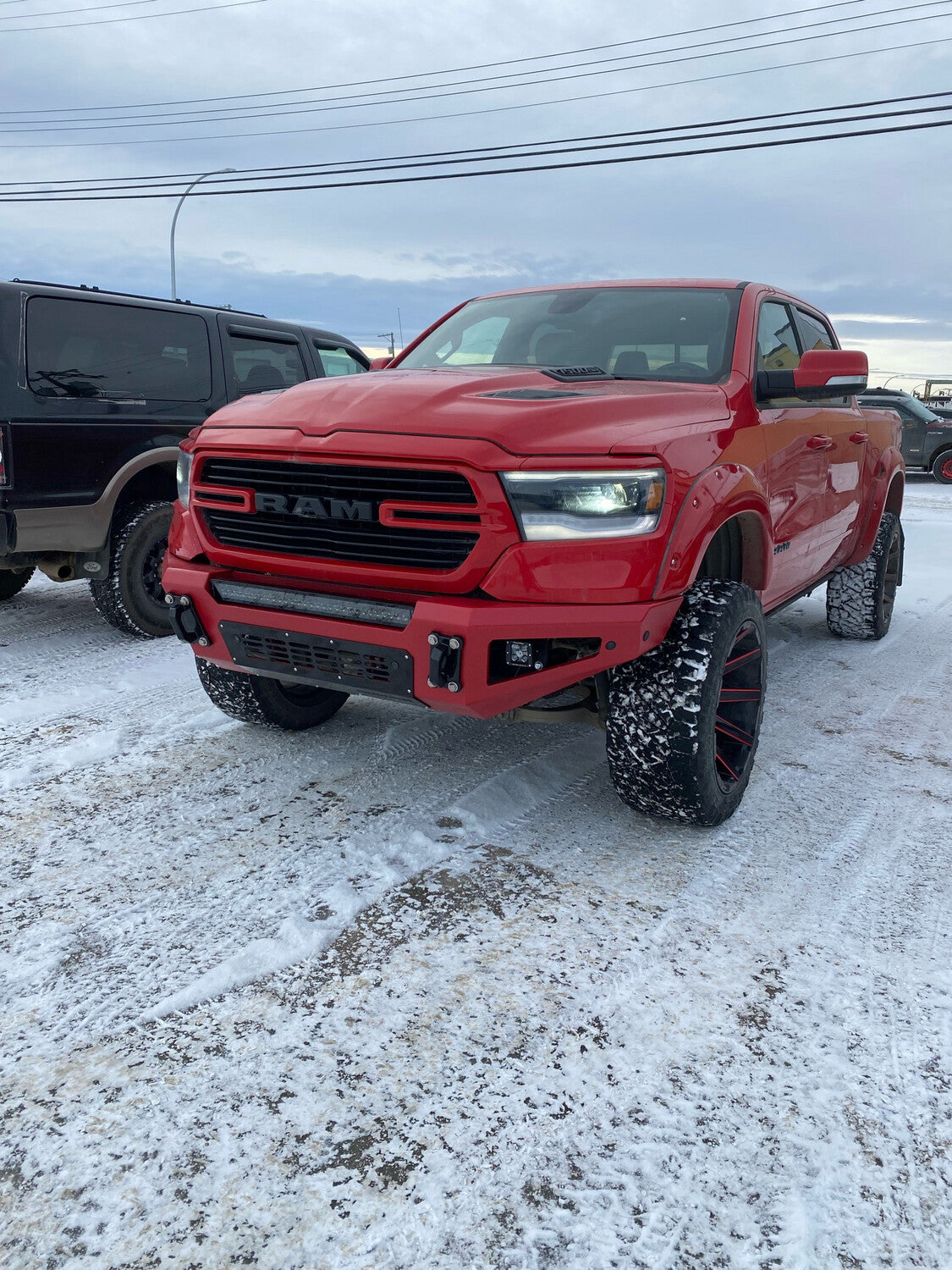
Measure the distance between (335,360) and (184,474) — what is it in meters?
4.21

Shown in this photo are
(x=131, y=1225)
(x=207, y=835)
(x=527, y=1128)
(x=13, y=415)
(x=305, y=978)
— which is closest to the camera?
(x=131, y=1225)

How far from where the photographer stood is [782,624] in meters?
6.59

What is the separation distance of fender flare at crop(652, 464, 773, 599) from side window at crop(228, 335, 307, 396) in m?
3.88

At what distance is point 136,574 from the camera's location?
5.56 m

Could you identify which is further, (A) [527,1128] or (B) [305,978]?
(B) [305,978]

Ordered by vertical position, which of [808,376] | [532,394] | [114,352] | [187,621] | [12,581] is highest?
[114,352]

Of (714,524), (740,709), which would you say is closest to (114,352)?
(714,524)

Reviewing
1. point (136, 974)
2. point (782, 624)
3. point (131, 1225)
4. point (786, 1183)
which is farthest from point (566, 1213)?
point (782, 624)

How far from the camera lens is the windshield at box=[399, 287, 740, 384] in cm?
359

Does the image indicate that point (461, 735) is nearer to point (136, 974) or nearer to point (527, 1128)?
point (136, 974)

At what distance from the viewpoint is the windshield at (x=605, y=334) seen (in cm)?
359

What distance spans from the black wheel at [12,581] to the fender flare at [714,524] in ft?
17.1

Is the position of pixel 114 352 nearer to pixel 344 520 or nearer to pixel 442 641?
pixel 344 520

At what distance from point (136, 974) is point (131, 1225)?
0.77 m
